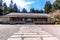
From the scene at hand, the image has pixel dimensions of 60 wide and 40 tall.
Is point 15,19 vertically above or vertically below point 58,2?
below

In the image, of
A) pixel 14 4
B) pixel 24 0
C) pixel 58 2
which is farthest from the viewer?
pixel 14 4

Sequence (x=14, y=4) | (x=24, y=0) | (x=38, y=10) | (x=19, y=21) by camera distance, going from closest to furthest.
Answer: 1. (x=19, y=21)
2. (x=24, y=0)
3. (x=38, y=10)
4. (x=14, y=4)

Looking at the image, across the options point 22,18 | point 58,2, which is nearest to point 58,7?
point 58,2

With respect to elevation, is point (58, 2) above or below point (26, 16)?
above

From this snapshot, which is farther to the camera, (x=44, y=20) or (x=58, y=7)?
(x=58, y=7)

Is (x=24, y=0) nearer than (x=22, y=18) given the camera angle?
No

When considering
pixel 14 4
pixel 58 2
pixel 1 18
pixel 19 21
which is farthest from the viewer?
pixel 14 4

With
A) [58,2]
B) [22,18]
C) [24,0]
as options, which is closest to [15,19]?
[22,18]

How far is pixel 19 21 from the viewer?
118 ft

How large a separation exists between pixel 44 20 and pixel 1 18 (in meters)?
12.3

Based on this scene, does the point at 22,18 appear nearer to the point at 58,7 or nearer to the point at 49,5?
the point at 58,7

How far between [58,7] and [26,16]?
21968 millimetres

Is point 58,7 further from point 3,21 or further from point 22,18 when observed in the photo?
point 3,21

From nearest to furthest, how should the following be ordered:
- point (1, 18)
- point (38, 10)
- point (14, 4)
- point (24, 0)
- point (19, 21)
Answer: point (19, 21) → point (1, 18) → point (24, 0) → point (38, 10) → point (14, 4)
